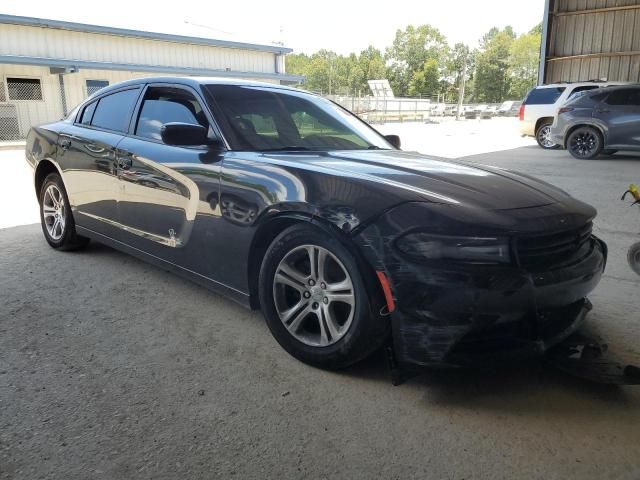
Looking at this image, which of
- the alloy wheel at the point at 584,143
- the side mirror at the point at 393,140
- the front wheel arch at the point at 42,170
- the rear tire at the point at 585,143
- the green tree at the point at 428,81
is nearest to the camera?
the side mirror at the point at 393,140

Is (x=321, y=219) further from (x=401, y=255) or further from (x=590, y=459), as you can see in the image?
(x=590, y=459)

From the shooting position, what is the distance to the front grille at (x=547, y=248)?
2.32m

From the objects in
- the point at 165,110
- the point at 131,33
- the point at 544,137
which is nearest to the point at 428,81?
the point at 131,33

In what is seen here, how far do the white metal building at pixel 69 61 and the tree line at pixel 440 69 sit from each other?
5706cm

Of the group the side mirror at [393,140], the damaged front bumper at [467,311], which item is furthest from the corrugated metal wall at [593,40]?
the damaged front bumper at [467,311]

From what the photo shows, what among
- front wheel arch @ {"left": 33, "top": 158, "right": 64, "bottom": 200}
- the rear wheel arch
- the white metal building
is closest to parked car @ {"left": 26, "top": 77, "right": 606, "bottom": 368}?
front wheel arch @ {"left": 33, "top": 158, "right": 64, "bottom": 200}

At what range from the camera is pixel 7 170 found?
1160 centimetres

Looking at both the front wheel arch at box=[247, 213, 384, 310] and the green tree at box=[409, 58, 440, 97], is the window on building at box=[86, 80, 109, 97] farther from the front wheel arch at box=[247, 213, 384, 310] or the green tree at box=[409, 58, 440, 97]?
the green tree at box=[409, 58, 440, 97]

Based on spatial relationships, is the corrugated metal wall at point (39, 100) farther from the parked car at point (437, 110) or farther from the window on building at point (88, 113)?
the parked car at point (437, 110)

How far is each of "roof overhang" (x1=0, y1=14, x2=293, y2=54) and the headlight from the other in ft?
72.5

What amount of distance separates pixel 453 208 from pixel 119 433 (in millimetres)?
1698

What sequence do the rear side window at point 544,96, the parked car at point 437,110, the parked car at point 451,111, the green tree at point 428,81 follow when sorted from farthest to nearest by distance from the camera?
1. the green tree at point 428,81
2. the parked car at point 451,111
3. the parked car at point 437,110
4. the rear side window at point 544,96

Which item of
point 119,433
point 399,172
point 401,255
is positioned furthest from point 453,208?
A: point 119,433

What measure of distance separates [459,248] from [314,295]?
2.63 ft
